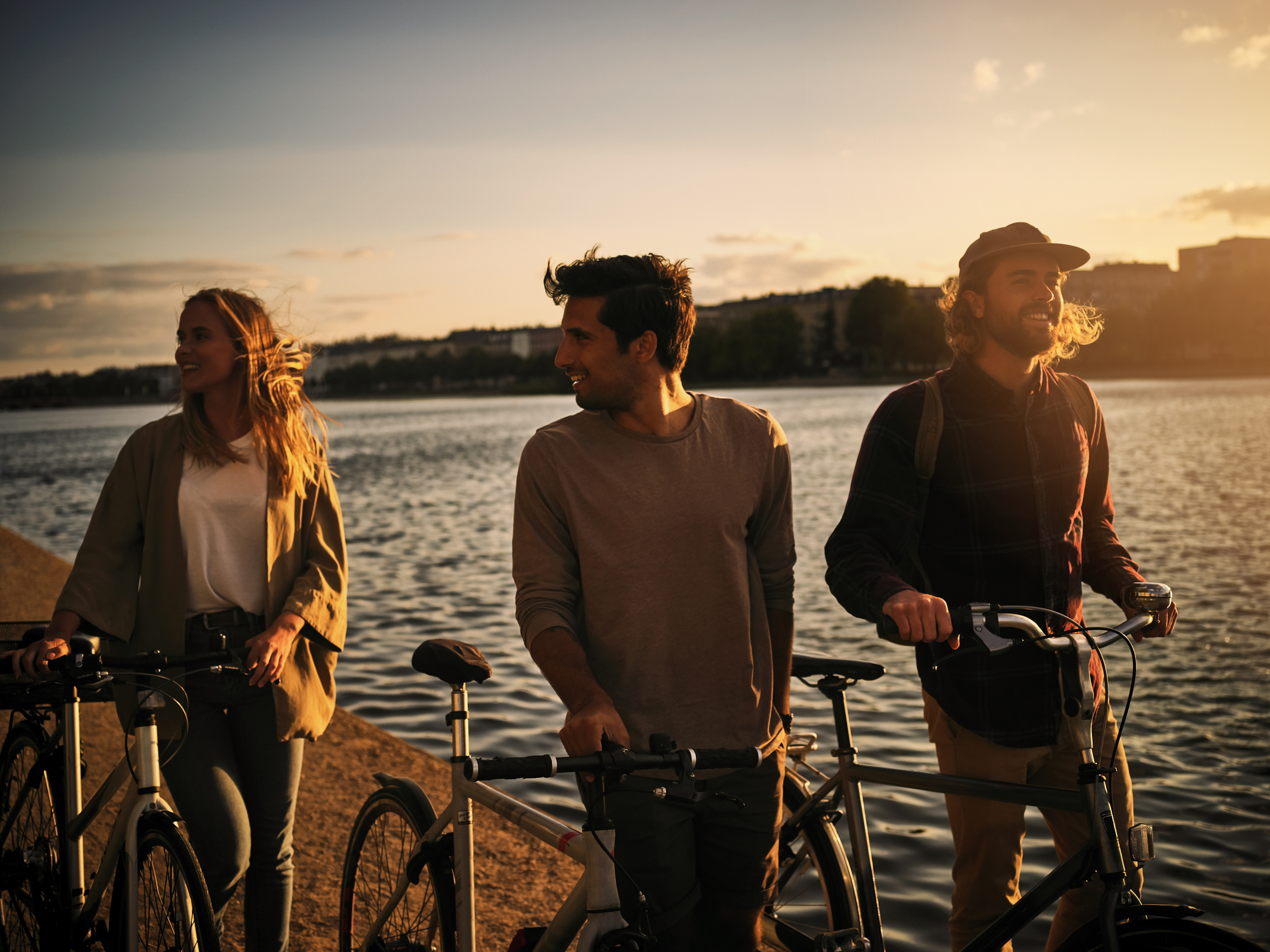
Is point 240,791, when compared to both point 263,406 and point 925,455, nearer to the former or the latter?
point 263,406

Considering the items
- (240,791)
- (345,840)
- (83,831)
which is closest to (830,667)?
(240,791)

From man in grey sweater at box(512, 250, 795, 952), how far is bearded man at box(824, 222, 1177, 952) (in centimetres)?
52

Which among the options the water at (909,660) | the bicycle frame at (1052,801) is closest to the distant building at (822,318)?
the water at (909,660)

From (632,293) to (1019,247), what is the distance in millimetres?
1218

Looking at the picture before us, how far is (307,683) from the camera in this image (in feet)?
12.0

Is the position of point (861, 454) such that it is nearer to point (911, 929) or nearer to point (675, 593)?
point (675, 593)

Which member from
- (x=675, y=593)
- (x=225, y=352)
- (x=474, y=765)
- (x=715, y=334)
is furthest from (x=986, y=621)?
(x=715, y=334)

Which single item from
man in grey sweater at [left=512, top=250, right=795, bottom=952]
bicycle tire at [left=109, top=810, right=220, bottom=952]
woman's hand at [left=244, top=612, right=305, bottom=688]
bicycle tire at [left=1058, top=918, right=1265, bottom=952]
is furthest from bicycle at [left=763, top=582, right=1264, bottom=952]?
bicycle tire at [left=109, top=810, right=220, bottom=952]

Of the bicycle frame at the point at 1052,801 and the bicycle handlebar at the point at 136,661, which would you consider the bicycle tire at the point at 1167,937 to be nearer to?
the bicycle frame at the point at 1052,801

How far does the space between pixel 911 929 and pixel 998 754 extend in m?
2.59

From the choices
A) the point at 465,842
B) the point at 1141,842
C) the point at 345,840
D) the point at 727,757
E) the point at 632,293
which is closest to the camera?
the point at 727,757

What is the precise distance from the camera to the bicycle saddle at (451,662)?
9.75 feet

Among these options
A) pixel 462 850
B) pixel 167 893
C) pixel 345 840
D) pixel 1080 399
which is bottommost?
pixel 345 840

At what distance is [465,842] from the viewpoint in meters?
3.07
